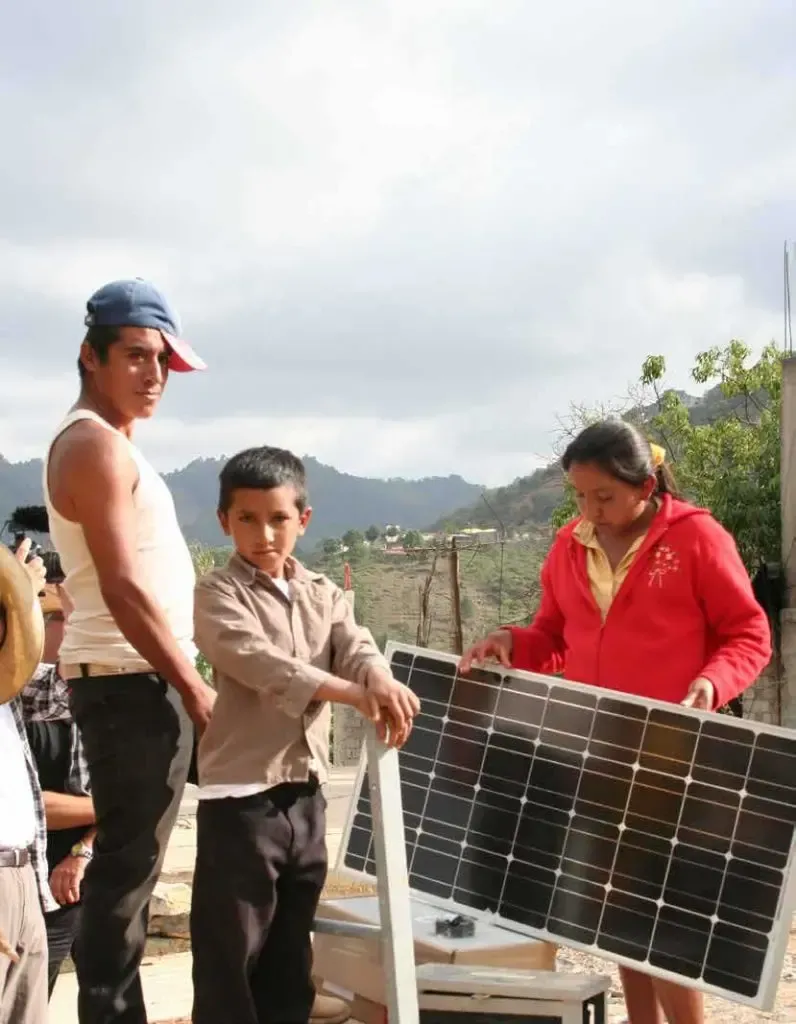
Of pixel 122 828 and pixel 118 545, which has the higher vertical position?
pixel 118 545

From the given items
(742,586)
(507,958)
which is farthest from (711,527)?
(507,958)

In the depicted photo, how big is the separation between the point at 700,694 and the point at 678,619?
0.26 meters

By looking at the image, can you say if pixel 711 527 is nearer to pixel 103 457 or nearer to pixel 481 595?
pixel 103 457

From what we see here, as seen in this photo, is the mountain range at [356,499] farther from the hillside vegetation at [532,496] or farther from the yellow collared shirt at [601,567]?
the yellow collared shirt at [601,567]

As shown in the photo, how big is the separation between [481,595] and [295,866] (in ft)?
84.2

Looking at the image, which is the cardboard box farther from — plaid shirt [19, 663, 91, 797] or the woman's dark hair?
the woman's dark hair

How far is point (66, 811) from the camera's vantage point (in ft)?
12.4

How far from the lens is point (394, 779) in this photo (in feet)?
8.93

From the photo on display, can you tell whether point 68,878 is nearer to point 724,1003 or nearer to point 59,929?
point 59,929

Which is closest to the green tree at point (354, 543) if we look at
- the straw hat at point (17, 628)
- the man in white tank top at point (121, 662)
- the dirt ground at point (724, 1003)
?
the dirt ground at point (724, 1003)

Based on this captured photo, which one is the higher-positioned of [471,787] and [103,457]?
[103,457]

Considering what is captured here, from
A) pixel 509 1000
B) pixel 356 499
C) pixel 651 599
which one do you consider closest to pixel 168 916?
pixel 509 1000

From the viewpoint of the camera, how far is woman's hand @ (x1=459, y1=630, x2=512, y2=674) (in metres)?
3.82

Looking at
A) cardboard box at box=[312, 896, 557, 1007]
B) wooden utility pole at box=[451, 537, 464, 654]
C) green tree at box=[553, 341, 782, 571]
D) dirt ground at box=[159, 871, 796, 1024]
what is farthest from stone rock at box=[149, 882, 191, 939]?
green tree at box=[553, 341, 782, 571]
